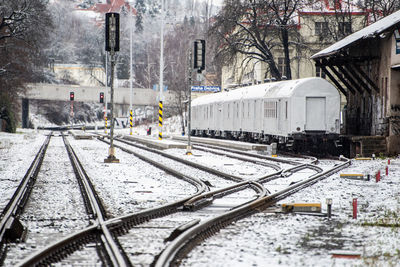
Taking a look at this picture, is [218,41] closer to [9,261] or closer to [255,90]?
[255,90]

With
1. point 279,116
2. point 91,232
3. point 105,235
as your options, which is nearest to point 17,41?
point 279,116

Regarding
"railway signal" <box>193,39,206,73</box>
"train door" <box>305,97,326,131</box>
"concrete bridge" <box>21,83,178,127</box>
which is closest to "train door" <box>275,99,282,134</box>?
"train door" <box>305,97,326,131</box>

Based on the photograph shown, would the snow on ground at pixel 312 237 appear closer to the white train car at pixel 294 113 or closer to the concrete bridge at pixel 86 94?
the white train car at pixel 294 113

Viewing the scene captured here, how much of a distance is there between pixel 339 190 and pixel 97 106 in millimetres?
104271

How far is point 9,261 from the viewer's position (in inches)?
263

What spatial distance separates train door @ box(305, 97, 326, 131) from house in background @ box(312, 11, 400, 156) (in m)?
1.28

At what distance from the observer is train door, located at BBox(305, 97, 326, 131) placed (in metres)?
27.8

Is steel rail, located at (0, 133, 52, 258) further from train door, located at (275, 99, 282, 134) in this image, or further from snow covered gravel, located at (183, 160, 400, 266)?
train door, located at (275, 99, 282, 134)

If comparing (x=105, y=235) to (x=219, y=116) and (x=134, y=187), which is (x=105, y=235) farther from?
(x=219, y=116)

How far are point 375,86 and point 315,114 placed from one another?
104 inches

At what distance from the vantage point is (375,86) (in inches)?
1075

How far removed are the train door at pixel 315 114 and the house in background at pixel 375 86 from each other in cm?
128

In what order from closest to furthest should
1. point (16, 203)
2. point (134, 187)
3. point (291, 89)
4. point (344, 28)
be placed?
point (16, 203)
point (134, 187)
point (291, 89)
point (344, 28)

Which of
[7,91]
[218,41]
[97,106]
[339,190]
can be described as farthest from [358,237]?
[97,106]
